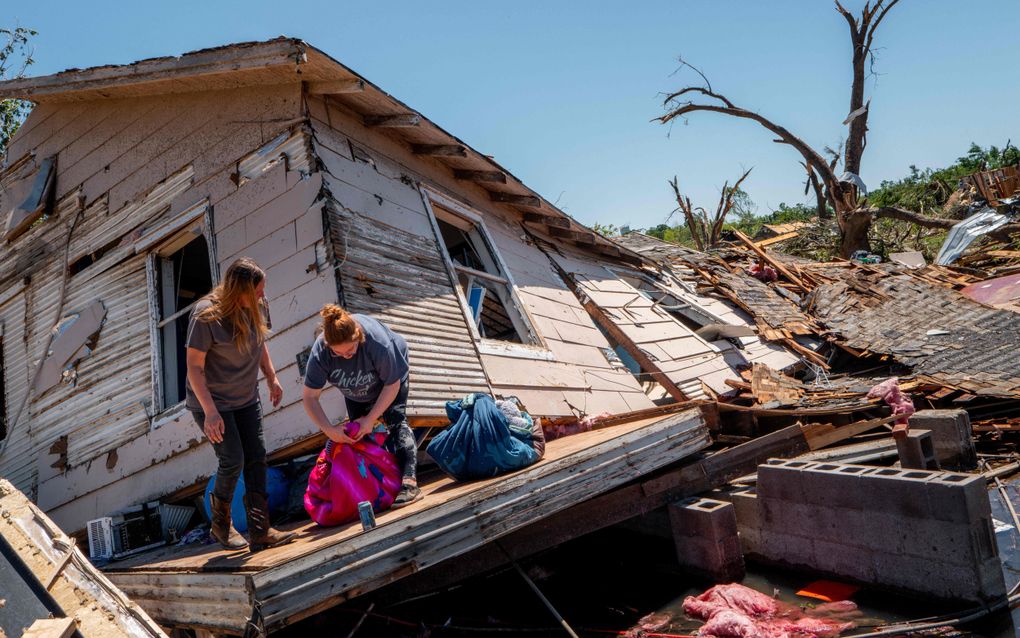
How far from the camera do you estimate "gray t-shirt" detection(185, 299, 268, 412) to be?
3.71 metres

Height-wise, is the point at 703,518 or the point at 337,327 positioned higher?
the point at 337,327

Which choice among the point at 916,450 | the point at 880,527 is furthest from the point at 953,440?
the point at 880,527

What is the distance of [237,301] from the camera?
148 inches

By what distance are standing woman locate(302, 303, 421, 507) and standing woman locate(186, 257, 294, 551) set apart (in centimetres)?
36

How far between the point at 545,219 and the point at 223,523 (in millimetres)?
7877

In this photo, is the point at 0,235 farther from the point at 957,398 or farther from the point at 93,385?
the point at 957,398

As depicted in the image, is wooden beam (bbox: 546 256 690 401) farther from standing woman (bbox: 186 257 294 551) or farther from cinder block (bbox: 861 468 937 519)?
standing woman (bbox: 186 257 294 551)

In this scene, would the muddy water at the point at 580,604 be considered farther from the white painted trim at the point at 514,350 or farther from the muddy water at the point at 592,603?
the white painted trim at the point at 514,350

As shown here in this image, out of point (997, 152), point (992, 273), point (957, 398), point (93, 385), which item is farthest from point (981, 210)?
point (93, 385)

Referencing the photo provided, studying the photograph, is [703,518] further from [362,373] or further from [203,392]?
[203,392]

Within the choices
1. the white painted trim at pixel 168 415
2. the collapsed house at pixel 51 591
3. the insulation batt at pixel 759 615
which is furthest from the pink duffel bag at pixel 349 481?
the white painted trim at pixel 168 415

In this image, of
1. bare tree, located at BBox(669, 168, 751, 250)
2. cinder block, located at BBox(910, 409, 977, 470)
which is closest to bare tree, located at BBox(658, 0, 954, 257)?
bare tree, located at BBox(669, 168, 751, 250)

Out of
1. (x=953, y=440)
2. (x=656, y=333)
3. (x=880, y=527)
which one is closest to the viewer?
(x=880, y=527)

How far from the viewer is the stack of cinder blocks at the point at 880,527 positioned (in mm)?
4141
